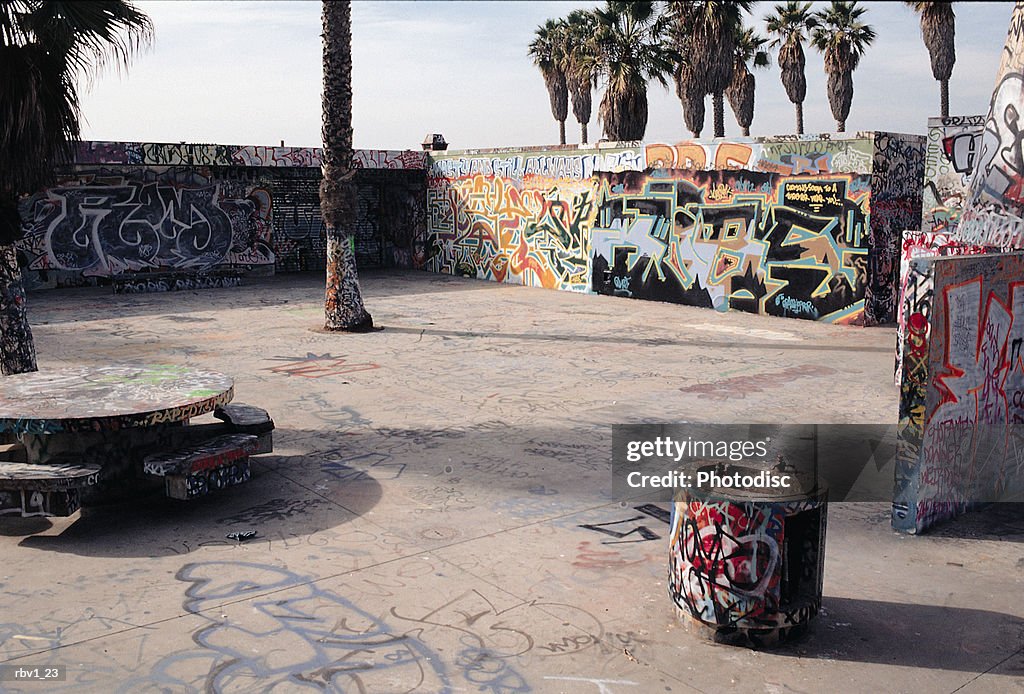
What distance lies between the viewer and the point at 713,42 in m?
27.6

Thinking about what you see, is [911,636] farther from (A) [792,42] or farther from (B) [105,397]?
(A) [792,42]

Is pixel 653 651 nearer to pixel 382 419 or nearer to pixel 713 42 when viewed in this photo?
pixel 382 419

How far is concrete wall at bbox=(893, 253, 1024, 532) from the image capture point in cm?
595

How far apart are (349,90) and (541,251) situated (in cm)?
828

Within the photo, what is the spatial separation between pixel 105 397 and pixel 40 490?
1.12m

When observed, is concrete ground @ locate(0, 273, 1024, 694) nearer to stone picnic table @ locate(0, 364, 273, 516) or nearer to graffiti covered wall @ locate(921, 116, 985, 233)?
stone picnic table @ locate(0, 364, 273, 516)

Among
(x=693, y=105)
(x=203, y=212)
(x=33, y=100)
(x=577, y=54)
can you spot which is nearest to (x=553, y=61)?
(x=577, y=54)

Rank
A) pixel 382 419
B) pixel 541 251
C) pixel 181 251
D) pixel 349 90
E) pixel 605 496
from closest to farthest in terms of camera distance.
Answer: pixel 605 496 → pixel 382 419 → pixel 349 90 → pixel 541 251 → pixel 181 251

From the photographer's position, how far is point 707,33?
1090 inches

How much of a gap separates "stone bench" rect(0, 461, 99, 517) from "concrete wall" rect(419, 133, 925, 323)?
43.4 feet

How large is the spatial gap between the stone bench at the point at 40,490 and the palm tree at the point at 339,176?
9004mm

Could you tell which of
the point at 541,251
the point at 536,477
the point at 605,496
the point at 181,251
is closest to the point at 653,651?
the point at 605,496

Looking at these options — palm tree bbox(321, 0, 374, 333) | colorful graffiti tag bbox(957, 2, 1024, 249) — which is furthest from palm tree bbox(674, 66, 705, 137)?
colorful graffiti tag bbox(957, 2, 1024, 249)

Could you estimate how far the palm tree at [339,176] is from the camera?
1431cm
